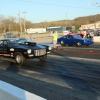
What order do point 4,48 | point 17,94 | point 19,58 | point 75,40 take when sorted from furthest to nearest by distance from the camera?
point 75,40 → point 4,48 → point 19,58 → point 17,94

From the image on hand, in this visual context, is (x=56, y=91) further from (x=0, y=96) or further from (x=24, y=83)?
(x=0, y=96)

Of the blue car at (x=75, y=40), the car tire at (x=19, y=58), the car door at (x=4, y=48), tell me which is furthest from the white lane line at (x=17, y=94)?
the blue car at (x=75, y=40)

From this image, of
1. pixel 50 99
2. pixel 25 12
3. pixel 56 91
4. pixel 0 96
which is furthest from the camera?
pixel 25 12

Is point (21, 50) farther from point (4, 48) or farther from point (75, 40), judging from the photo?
point (75, 40)

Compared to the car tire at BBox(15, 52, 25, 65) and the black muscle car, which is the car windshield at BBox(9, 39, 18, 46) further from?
the car tire at BBox(15, 52, 25, 65)

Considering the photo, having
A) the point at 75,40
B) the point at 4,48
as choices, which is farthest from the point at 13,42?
the point at 75,40

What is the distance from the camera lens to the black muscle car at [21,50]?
8.12 meters

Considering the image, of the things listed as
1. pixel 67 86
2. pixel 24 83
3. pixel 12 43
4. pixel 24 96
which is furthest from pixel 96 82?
pixel 12 43

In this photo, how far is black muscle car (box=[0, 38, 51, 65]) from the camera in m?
8.12

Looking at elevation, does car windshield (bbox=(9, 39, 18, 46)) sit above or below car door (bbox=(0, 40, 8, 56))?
above

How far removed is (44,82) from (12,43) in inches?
183

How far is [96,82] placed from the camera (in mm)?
5059

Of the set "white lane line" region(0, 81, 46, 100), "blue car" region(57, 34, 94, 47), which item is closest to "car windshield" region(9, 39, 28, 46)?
"white lane line" region(0, 81, 46, 100)

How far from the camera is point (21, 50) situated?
8.22 metres
